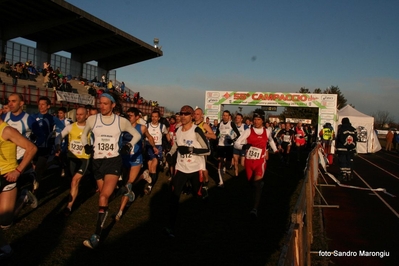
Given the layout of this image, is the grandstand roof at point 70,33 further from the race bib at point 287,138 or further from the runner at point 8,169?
the runner at point 8,169

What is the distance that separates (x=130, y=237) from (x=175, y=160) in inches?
65.6

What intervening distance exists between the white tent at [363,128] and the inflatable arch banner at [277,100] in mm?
2327

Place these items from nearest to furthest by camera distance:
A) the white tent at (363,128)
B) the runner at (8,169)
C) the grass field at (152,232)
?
the runner at (8,169) → the grass field at (152,232) → the white tent at (363,128)

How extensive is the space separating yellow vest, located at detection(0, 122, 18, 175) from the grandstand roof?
2852 centimetres

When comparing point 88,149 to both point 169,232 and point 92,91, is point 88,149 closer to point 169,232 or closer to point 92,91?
point 169,232

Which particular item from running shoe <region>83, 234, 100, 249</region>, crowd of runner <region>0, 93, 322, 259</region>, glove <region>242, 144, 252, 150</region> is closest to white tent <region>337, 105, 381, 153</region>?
crowd of runner <region>0, 93, 322, 259</region>

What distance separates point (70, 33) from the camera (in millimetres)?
38469

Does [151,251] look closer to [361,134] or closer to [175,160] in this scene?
[175,160]

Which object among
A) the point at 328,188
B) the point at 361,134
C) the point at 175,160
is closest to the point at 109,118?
the point at 175,160

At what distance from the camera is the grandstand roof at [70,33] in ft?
104

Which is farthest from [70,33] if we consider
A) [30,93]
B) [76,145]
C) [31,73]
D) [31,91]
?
[76,145]

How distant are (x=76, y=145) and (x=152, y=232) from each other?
2.39 metres

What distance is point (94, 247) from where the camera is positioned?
5.38 metres

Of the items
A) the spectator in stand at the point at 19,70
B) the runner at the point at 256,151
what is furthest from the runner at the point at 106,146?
the spectator in stand at the point at 19,70
